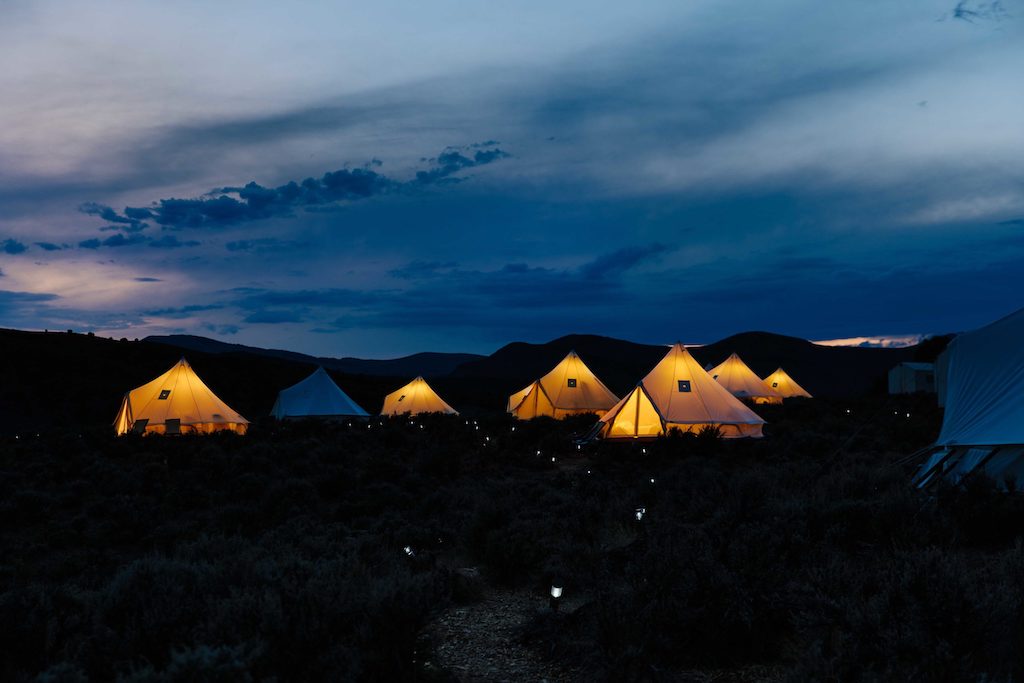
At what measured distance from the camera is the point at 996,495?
7.30 meters

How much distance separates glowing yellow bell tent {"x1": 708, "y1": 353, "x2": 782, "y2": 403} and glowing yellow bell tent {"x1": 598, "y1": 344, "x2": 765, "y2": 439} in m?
16.9

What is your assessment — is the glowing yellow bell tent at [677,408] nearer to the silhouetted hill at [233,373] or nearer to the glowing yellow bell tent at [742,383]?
the glowing yellow bell tent at [742,383]

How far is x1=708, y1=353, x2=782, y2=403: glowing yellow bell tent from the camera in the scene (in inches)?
1453

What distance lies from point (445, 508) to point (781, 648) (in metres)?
7.22

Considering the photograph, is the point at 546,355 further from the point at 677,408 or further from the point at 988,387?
the point at 988,387

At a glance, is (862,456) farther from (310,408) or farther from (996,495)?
(310,408)

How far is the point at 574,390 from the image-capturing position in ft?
95.3

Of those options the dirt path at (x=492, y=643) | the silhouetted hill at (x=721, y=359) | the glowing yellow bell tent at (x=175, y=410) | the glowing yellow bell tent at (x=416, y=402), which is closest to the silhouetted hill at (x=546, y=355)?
the silhouetted hill at (x=721, y=359)

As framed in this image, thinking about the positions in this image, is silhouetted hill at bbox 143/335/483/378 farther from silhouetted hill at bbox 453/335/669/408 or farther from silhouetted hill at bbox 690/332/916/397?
silhouetted hill at bbox 690/332/916/397

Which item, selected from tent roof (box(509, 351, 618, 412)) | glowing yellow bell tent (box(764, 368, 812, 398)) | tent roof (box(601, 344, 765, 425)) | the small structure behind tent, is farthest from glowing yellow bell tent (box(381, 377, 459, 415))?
the small structure behind tent

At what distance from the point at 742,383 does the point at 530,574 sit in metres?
31.9

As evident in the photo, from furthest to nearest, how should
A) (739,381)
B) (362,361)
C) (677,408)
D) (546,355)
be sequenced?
(362,361) < (546,355) < (739,381) < (677,408)

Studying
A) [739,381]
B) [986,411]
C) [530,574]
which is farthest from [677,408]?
[739,381]

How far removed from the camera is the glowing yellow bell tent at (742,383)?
121 ft
